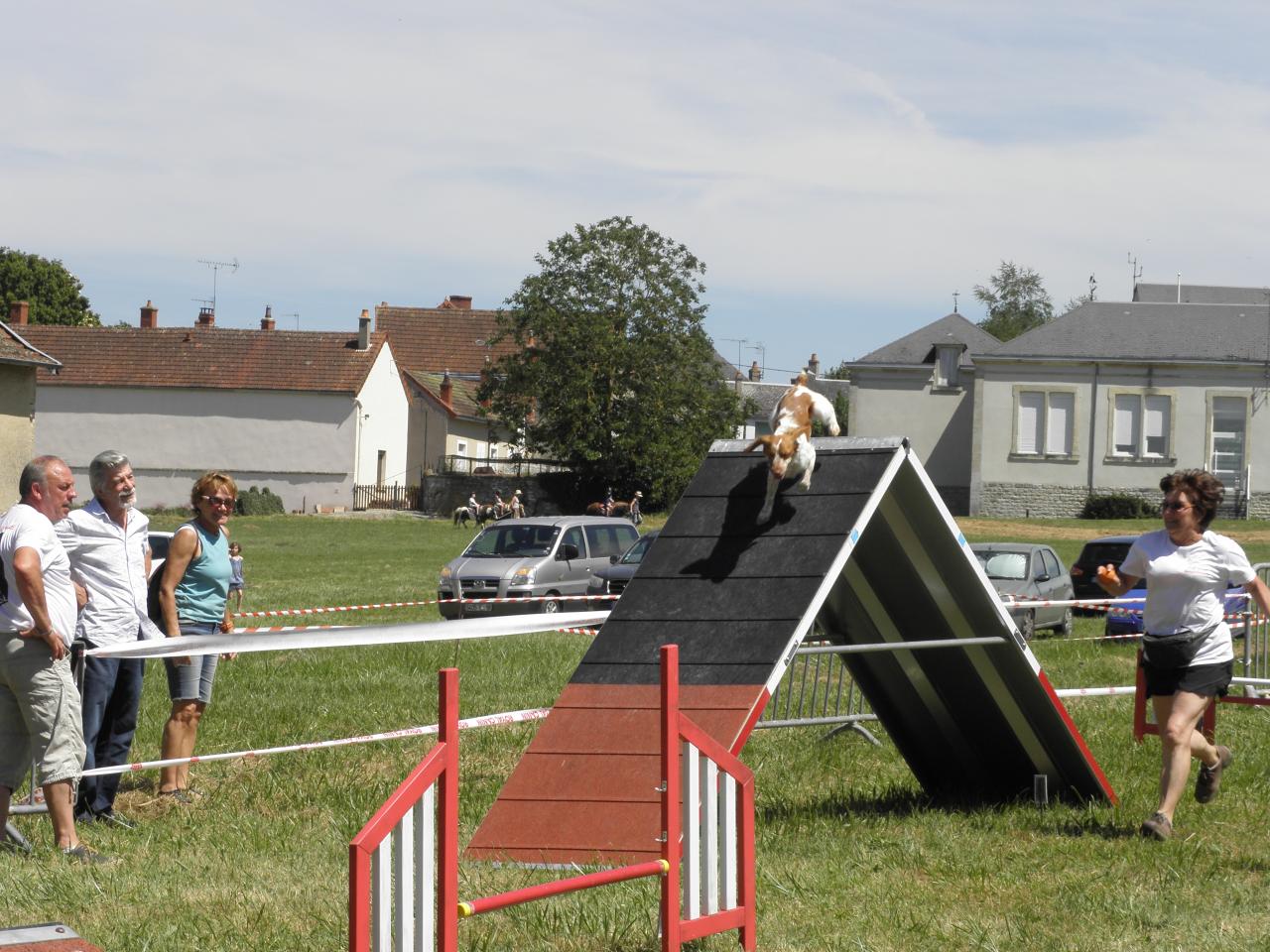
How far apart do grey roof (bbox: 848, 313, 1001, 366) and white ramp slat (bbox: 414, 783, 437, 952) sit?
6097cm

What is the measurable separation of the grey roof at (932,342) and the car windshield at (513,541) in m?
39.6

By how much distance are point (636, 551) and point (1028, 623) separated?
702 centimetres

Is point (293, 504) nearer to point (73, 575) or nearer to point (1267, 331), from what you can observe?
point (1267, 331)

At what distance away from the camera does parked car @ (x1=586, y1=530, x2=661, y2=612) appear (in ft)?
81.2

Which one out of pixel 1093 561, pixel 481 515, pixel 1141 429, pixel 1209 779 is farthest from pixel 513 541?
pixel 1141 429

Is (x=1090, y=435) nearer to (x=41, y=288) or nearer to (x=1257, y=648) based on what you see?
(x=1257, y=648)

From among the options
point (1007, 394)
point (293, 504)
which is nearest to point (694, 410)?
point (1007, 394)

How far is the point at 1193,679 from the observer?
25.6ft

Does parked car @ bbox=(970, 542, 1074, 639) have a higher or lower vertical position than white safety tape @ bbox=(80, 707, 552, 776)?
higher

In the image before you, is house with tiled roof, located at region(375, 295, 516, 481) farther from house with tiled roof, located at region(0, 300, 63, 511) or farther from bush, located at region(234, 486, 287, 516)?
house with tiled roof, located at region(0, 300, 63, 511)

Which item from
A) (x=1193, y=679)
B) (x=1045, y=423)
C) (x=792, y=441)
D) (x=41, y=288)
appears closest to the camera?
(x=792, y=441)

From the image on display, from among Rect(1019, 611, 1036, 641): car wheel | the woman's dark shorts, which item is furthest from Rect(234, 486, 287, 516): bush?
the woman's dark shorts

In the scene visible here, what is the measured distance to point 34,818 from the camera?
8422 millimetres

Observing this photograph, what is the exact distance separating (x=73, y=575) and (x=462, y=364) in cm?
7843
